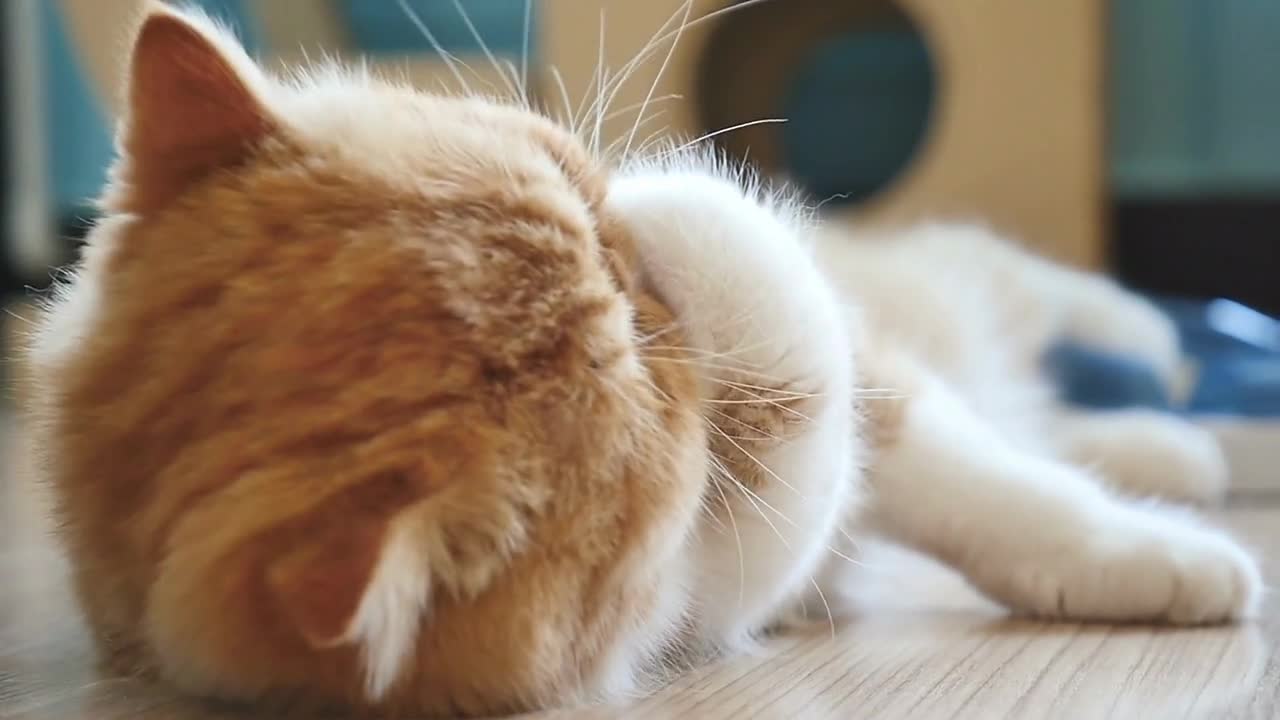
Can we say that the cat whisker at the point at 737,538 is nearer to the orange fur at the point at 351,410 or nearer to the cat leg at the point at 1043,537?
the orange fur at the point at 351,410

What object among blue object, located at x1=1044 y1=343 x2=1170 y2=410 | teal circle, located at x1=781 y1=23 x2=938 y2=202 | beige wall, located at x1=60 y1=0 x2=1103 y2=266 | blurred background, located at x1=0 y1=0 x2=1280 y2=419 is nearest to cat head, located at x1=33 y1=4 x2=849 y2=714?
blue object, located at x1=1044 y1=343 x2=1170 y2=410

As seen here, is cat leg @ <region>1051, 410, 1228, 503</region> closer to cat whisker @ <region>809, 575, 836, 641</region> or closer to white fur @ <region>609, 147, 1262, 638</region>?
white fur @ <region>609, 147, 1262, 638</region>

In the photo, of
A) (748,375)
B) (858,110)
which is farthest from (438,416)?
(858,110)

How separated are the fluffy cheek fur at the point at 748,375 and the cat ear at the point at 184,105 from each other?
23 centimetres

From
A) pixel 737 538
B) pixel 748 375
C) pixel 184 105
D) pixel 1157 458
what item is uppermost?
pixel 184 105

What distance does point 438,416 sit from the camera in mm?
659

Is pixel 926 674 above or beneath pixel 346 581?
beneath

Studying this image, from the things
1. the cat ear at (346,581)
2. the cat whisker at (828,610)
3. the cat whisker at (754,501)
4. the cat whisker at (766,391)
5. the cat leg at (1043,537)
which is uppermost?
the cat whisker at (766,391)

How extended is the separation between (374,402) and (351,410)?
1 centimetres

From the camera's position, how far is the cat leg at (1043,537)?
0.95m

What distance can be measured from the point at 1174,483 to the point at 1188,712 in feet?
2.64

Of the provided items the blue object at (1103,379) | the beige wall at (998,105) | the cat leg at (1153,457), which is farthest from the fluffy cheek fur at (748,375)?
the beige wall at (998,105)

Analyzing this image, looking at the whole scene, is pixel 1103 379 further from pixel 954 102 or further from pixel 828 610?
pixel 828 610

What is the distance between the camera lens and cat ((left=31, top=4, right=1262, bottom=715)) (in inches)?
25.9
